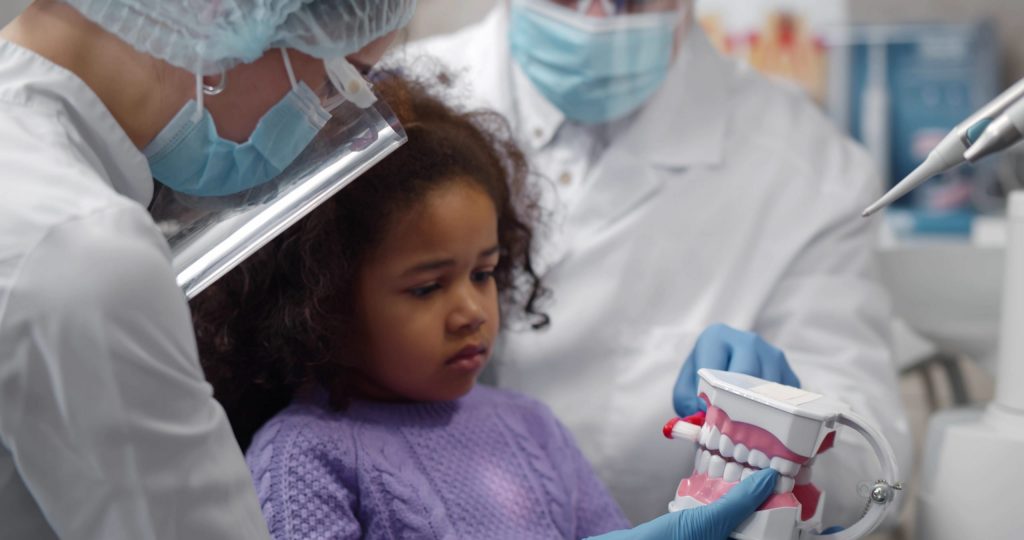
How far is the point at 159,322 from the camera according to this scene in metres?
0.73

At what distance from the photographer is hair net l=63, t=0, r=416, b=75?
81cm

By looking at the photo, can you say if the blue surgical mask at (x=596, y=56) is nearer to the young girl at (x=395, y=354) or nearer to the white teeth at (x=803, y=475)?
the young girl at (x=395, y=354)

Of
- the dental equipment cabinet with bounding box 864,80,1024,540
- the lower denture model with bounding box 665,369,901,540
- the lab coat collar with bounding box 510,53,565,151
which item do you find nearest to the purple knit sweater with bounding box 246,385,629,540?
the lower denture model with bounding box 665,369,901,540

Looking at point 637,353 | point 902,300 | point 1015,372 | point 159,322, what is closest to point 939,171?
point 1015,372

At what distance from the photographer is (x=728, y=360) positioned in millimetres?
1229

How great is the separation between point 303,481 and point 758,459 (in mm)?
443

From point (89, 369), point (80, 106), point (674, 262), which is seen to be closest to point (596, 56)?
point (674, 262)

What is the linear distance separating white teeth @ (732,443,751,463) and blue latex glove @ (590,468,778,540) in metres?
0.02

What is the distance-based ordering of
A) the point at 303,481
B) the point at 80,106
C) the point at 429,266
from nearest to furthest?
the point at 80,106, the point at 303,481, the point at 429,266

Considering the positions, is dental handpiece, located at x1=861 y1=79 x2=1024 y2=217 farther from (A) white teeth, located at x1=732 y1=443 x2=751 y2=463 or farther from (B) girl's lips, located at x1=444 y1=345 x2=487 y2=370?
(B) girl's lips, located at x1=444 y1=345 x2=487 y2=370

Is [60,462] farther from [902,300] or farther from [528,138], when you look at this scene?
[902,300]

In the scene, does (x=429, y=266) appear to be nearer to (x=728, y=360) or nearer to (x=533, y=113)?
(x=728, y=360)

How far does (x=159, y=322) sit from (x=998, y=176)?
320cm

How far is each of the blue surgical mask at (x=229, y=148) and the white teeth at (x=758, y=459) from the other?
0.47 metres
